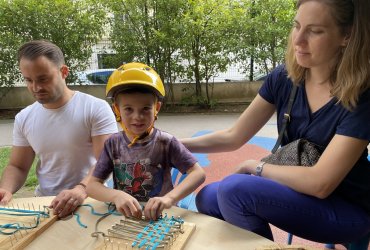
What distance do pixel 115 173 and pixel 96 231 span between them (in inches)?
17.3

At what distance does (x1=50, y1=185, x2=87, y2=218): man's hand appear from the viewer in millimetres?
1632

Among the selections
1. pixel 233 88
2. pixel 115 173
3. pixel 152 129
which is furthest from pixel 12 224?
pixel 233 88

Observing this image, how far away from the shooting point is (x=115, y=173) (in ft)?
6.16

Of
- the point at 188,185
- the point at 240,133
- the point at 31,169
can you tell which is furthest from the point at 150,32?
the point at 188,185

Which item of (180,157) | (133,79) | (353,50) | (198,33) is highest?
(198,33)

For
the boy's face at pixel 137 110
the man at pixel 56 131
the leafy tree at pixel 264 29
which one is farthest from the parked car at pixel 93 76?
the boy's face at pixel 137 110

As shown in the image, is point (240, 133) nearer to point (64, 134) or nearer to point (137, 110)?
point (137, 110)

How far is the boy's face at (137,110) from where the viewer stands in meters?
1.75

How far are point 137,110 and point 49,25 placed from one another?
7506 mm

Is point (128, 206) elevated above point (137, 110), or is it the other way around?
point (137, 110)

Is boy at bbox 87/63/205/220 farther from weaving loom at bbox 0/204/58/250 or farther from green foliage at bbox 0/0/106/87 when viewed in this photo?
green foliage at bbox 0/0/106/87

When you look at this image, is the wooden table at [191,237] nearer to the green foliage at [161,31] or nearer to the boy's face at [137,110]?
the boy's face at [137,110]

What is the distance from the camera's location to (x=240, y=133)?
7.18 ft

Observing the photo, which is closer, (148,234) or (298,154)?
(148,234)
